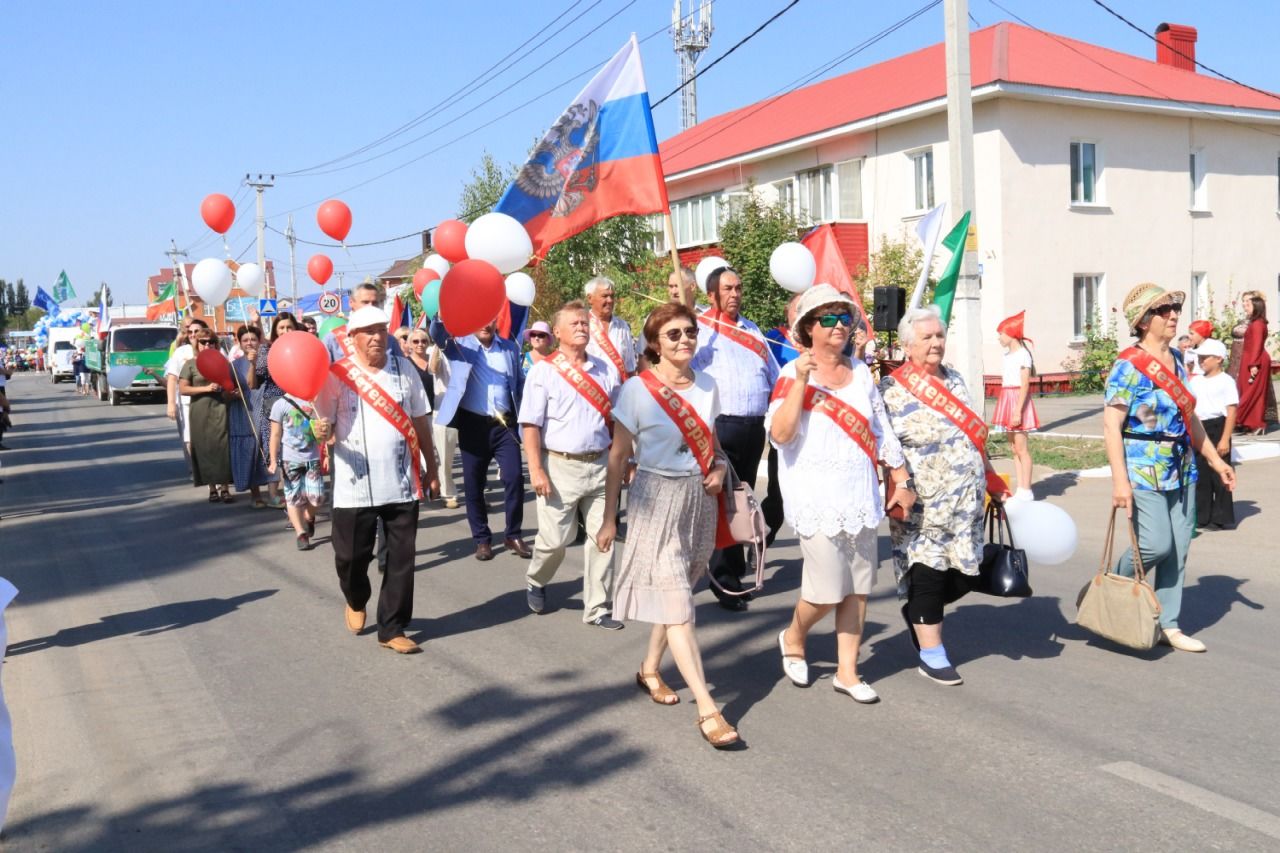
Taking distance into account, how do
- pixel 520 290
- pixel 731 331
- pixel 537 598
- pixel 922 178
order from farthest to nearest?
1. pixel 922 178
2. pixel 520 290
3. pixel 537 598
4. pixel 731 331

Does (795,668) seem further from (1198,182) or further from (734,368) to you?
(1198,182)

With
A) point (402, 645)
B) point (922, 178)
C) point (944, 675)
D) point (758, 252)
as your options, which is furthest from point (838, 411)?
point (922, 178)

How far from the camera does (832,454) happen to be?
5.02 m

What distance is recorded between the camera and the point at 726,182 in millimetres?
32625

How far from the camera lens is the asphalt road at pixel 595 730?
399 cm

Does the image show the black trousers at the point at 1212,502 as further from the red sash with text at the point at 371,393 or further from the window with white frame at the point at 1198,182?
the window with white frame at the point at 1198,182

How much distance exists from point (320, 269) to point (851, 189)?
16649 millimetres

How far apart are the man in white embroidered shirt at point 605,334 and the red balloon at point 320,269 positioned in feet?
21.6

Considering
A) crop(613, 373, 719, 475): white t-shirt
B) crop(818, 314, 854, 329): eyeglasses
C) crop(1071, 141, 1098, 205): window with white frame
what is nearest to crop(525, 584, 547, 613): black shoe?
crop(613, 373, 719, 475): white t-shirt

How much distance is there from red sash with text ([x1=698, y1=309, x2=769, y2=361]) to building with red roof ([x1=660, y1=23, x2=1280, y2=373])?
18.4 m

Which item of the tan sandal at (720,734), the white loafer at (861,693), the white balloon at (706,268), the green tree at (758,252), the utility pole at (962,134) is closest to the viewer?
the tan sandal at (720,734)

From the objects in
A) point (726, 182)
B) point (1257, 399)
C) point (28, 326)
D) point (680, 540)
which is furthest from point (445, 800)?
point (28, 326)

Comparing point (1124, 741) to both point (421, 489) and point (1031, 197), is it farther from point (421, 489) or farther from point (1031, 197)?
point (1031, 197)

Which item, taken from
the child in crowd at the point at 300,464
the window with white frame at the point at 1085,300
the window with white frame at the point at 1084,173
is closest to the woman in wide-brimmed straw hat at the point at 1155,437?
the child in crowd at the point at 300,464
